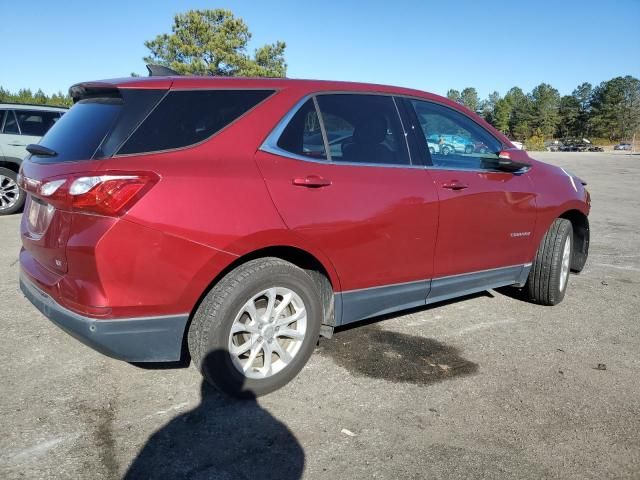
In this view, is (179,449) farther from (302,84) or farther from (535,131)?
(535,131)

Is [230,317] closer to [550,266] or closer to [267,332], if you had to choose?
[267,332]

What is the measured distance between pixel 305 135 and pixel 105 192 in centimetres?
119

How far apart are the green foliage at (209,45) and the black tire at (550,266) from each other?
36660 millimetres

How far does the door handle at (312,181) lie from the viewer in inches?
112

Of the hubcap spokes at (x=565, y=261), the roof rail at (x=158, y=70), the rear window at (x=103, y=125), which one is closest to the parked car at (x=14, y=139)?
the roof rail at (x=158, y=70)

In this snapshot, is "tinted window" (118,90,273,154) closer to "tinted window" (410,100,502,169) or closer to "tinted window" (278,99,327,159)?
"tinted window" (278,99,327,159)

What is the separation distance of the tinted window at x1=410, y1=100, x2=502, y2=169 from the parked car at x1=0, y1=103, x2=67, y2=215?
7.49 meters

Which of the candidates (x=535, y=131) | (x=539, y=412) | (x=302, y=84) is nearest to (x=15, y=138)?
(x=302, y=84)

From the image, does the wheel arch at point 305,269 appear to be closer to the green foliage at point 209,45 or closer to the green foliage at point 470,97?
the green foliage at point 209,45

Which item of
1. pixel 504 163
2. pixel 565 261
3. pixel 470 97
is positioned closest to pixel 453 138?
pixel 504 163

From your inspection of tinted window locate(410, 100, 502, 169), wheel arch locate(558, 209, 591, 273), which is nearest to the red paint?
tinted window locate(410, 100, 502, 169)

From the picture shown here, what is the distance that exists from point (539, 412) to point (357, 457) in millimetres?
1131

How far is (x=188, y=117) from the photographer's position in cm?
Answer: 269

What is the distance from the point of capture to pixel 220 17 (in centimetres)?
4162
